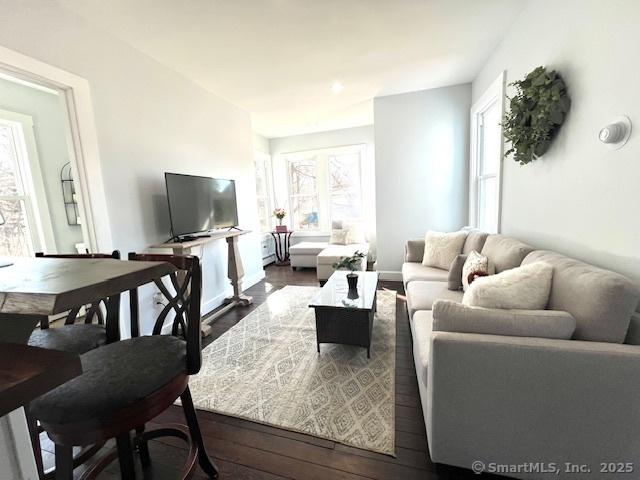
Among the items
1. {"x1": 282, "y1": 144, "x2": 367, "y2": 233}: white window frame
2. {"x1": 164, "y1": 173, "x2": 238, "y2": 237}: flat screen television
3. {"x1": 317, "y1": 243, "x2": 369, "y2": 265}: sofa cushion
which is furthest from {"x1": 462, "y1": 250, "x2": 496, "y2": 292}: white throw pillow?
{"x1": 282, "y1": 144, "x2": 367, "y2": 233}: white window frame

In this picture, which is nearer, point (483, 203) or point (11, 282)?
point (11, 282)

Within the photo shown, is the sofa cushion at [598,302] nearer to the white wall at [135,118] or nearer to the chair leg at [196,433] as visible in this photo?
the chair leg at [196,433]

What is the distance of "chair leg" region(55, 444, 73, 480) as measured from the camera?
88 centimetres

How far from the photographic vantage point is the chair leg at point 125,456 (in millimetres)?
938

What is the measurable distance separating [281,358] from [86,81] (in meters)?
2.63

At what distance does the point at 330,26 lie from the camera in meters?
2.22

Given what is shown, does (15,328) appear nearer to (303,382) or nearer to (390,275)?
(303,382)

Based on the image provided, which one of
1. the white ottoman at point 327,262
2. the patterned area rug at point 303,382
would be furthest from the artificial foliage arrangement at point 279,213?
the patterned area rug at point 303,382

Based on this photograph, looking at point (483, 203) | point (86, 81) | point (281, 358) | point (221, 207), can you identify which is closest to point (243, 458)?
point (281, 358)

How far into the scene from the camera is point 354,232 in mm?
5000

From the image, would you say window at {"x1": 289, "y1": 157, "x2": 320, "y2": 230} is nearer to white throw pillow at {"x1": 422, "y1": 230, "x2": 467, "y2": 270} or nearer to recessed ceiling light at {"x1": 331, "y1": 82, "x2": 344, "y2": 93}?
recessed ceiling light at {"x1": 331, "y1": 82, "x2": 344, "y2": 93}

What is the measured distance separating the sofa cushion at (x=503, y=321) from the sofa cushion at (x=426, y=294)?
842mm

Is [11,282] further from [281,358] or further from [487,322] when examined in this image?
[281,358]

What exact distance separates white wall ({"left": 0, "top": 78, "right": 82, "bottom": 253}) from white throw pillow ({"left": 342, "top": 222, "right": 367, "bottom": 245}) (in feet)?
12.5
